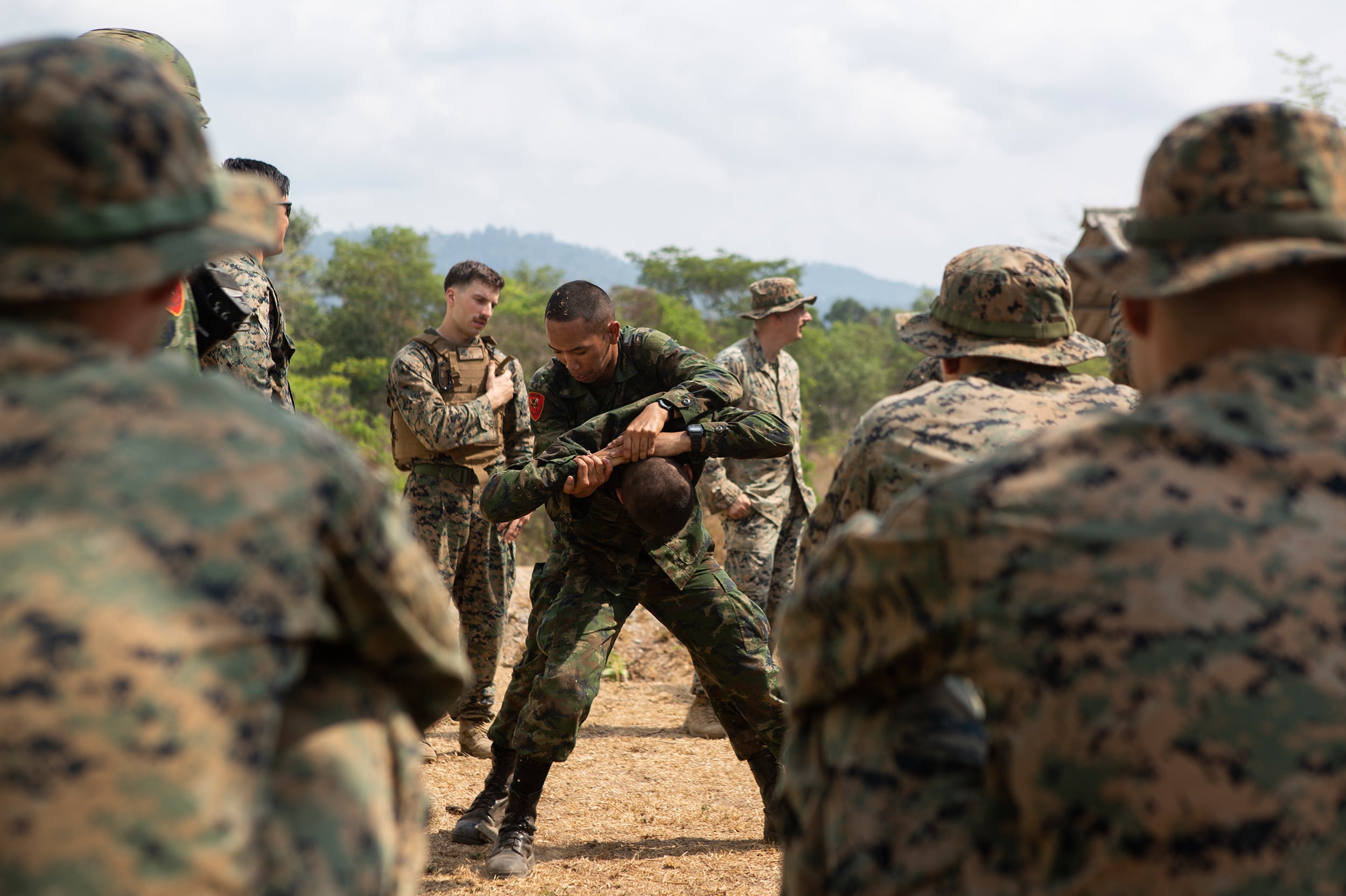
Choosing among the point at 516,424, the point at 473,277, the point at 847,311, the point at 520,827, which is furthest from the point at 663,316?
the point at 847,311

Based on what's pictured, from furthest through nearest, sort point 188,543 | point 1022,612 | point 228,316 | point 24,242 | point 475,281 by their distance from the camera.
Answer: point 475,281 → point 228,316 → point 1022,612 → point 24,242 → point 188,543

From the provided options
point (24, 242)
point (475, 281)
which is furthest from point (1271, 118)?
point (475, 281)

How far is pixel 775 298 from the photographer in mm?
8594

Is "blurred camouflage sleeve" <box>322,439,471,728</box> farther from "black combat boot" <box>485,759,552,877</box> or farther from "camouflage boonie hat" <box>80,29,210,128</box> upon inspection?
"black combat boot" <box>485,759,552,877</box>

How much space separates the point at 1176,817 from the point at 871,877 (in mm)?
510

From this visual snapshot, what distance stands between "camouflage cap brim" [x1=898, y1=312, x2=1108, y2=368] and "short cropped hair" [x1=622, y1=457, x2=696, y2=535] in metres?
1.52

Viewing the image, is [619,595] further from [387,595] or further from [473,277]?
[387,595]

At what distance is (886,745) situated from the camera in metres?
2.02

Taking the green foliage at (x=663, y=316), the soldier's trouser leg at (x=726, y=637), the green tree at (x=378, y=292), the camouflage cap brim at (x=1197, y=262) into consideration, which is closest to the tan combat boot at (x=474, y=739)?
the soldier's trouser leg at (x=726, y=637)

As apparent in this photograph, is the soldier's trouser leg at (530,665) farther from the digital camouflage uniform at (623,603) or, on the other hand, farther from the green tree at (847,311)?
the green tree at (847,311)

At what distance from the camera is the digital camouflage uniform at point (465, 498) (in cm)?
716

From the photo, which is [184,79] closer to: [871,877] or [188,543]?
[188,543]

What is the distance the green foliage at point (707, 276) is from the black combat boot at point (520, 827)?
204ft

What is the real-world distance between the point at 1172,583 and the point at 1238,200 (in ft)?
2.09
